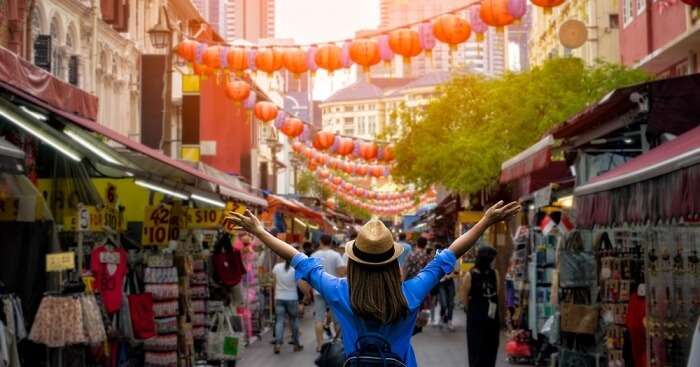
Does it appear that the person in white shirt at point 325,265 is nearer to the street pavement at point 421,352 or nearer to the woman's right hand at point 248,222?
the street pavement at point 421,352

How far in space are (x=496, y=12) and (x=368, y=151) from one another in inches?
831

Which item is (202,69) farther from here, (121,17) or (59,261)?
(59,261)

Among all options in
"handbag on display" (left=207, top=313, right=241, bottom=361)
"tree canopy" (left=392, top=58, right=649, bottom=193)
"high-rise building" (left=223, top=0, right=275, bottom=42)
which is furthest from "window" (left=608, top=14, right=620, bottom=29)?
"high-rise building" (left=223, top=0, right=275, bottom=42)

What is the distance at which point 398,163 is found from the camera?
40625 millimetres

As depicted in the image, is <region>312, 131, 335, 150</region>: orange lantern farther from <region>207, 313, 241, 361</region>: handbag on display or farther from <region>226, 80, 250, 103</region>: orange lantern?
<region>207, 313, 241, 361</region>: handbag on display

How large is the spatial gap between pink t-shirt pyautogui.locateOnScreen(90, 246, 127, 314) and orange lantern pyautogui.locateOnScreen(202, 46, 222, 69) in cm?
1218

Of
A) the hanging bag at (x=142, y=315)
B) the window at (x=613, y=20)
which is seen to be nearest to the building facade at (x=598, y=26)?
the window at (x=613, y=20)

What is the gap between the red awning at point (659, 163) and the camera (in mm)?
8023

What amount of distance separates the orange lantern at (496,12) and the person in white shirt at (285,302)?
5290 mm

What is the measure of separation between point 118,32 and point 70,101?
21.2 metres

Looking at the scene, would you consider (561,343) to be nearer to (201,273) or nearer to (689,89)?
(689,89)

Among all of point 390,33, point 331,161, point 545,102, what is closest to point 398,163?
point 331,161

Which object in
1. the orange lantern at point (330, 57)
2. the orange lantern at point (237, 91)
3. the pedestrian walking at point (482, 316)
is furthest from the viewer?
the orange lantern at point (237, 91)

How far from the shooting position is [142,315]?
547 inches
